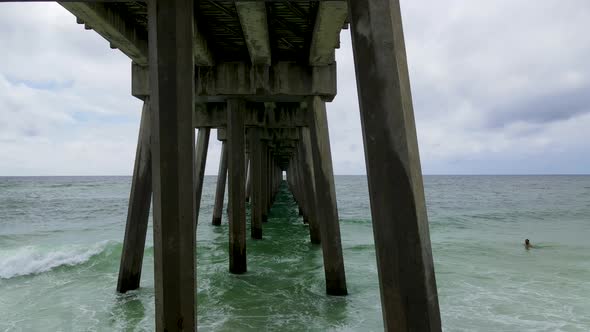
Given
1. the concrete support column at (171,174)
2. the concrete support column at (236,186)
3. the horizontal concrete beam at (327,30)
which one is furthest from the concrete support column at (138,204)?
the concrete support column at (171,174)

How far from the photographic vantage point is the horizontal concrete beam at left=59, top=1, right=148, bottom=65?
4536 mm

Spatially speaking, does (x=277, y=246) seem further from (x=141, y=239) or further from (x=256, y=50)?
(x=256, y=50)

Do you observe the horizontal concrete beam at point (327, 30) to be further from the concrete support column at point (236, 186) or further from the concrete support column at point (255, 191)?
the concrete support column at point (255, 191)

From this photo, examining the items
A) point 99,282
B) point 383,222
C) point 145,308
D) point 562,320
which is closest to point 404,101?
point 383,222

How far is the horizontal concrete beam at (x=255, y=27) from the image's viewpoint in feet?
15.0

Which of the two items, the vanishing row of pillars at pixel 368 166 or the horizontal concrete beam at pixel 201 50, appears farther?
the horizontal concrete beam at pixel 201 50

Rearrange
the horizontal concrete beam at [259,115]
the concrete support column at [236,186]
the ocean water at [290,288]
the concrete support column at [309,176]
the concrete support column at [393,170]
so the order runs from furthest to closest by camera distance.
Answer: the horizontal concrete beam at [259,115] < the concrete support column at [309,176] < the concrete support column at [236,186] < the ocean water at [290,288] < the concrete support column at [393,170]

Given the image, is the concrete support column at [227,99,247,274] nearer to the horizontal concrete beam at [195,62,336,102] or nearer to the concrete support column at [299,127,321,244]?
the horizontal concrete beam at [195,62,336,102]

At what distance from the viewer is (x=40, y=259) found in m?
10.4

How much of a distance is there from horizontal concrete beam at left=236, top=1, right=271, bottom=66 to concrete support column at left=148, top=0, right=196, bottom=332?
6.29 feet

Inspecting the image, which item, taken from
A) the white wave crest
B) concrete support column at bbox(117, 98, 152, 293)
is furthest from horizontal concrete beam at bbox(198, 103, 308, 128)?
concrete support column at bbox(117, 98, 152, 293)

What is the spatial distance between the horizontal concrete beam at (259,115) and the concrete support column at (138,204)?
4.98 m

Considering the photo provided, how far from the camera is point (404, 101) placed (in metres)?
2.30

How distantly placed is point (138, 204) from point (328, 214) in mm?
2940
